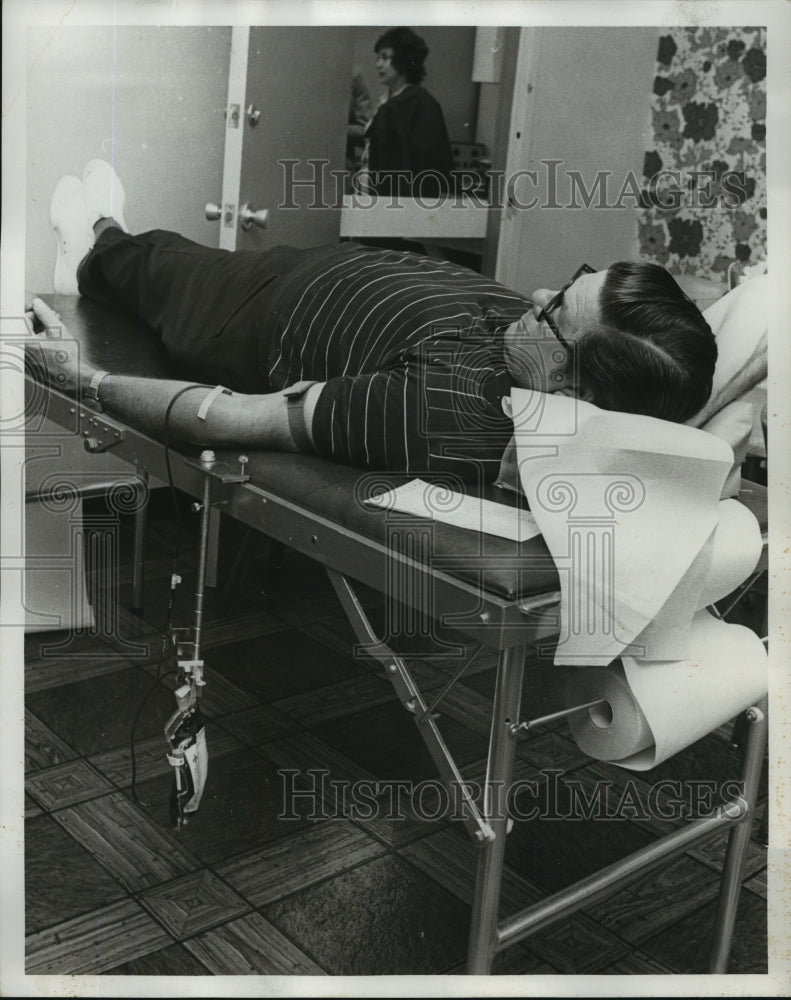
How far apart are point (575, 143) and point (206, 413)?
2200mm

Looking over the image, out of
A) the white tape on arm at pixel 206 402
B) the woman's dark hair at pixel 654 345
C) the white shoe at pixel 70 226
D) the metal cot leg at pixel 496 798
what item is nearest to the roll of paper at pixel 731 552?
the woman's dark hair at pixel 654 345

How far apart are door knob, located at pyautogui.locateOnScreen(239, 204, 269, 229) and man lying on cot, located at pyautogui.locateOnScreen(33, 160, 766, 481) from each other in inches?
20.2

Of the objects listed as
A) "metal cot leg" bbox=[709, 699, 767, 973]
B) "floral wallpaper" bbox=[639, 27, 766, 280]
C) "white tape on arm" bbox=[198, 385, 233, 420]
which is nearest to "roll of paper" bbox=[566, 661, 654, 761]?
"metal cot leg" bbox=[709, 699, 767, 973]

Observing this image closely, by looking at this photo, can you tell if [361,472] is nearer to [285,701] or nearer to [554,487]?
[554,487]

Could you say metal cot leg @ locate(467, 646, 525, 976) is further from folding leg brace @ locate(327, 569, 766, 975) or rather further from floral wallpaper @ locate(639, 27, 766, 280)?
floral wallpaper @ locate(639, 27, 766, 280)

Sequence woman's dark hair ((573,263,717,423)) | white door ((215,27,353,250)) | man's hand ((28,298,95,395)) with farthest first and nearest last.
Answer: white door ((215,27,353,250)) < man's hand ((28,298,95,395)) < woman's dark hair ((573,263,717,423))

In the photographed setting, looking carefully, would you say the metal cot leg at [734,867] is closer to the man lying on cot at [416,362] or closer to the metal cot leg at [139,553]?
the man lying on cot at [416,362]

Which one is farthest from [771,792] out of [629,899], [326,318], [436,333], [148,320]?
[148,320]

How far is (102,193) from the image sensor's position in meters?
2.37

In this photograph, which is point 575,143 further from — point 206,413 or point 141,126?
point 206,413

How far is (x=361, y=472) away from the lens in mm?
1489

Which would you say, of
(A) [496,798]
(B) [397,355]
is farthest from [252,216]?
(A) [496,798]

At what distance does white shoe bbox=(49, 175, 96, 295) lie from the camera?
7.43 ft

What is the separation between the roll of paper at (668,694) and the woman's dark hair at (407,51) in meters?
1.68
